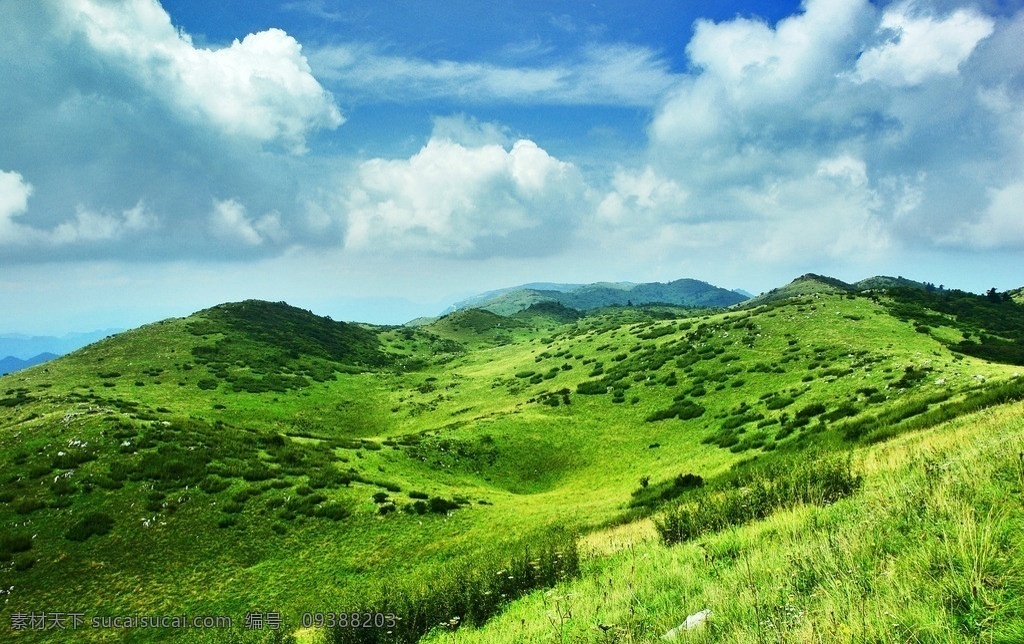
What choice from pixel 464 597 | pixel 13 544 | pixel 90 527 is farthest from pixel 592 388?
pixel 13 544

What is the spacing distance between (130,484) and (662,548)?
84.5 ft

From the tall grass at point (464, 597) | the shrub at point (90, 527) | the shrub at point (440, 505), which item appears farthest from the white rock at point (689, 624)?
Result: the shrub at point (90, 527)

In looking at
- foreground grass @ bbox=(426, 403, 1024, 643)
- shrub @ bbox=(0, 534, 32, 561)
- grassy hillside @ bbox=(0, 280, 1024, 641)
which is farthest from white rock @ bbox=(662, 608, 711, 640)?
shrub @ bbox=(0, 534, 32, 561)

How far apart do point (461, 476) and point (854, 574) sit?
30.2m

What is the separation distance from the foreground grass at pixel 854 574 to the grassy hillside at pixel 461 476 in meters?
0.39

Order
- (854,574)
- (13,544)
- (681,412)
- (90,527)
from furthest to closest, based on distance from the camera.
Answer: (681,412) → (90,527) → (13,544) → (854,574)

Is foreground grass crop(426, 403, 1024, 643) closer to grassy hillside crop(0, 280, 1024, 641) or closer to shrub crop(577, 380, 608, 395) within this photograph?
grassy hillside crop(0, 280, 1024, 641)

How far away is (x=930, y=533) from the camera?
21.0 feet

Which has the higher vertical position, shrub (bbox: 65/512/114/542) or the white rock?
the white rock

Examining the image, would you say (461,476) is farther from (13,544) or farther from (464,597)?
(464,597)

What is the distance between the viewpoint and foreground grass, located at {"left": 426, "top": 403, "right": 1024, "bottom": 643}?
486 centimetres

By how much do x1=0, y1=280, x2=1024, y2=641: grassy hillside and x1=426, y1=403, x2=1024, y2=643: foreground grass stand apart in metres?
0.39

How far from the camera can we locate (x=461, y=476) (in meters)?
34.2

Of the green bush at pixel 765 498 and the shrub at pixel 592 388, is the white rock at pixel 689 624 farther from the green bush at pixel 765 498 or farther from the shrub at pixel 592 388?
the shrub at pixel 592 388
